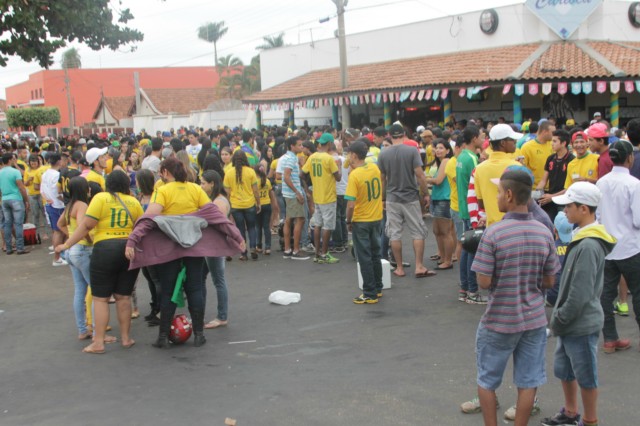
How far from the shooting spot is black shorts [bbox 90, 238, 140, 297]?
6.71 meters

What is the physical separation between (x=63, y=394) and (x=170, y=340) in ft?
4.37

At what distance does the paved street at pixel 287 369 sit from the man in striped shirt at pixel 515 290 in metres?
0.76

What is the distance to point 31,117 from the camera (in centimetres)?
5878

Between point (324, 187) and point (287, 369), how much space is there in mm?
4514

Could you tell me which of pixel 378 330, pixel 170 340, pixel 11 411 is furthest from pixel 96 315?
pixel 378 330

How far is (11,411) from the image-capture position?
5527 millimetres

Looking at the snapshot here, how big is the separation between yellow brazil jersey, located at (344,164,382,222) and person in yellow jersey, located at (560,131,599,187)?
7.23ft

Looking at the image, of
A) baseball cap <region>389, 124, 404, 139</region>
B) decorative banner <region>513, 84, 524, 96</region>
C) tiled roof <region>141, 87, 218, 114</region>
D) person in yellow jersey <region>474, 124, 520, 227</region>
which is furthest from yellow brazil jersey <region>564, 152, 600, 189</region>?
tiled roof <region>141, 87, 218, 114</region>

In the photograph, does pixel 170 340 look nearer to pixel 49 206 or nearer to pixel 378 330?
pixel 378 330

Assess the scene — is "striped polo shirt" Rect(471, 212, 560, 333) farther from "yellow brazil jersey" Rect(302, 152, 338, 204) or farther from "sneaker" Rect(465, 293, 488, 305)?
"yellow brazil jersey" Rect(302, 152, 338, 204)

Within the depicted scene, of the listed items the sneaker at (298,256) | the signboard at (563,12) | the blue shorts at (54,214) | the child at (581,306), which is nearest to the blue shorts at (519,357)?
the child at (581,306)

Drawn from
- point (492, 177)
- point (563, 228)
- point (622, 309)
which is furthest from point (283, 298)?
point (622, 309)

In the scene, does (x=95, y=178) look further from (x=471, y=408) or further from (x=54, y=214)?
(x=471, y=408)

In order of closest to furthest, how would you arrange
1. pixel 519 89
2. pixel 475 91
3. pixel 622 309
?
pixel 622 309
pixel 519 89
pixel 475 91
